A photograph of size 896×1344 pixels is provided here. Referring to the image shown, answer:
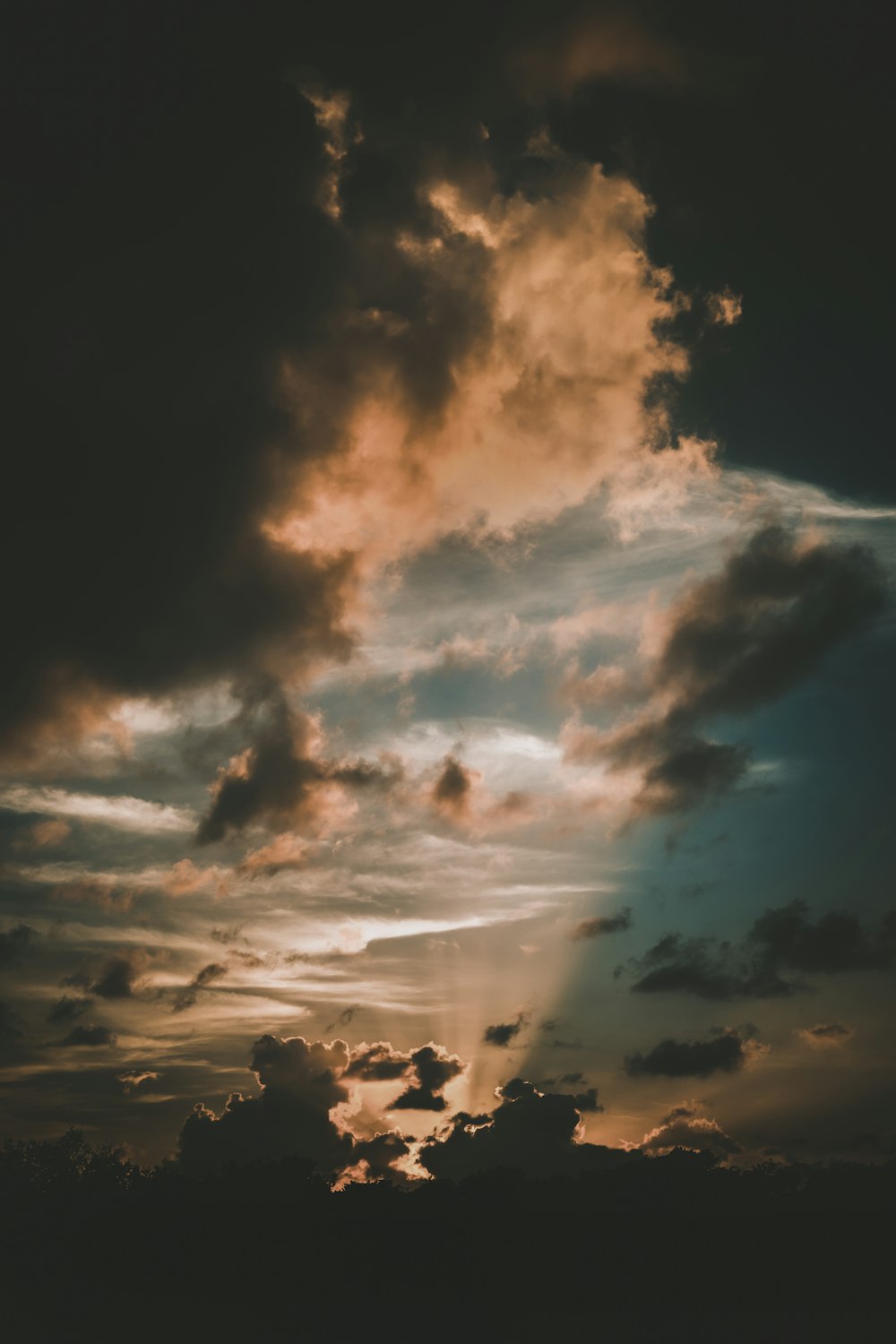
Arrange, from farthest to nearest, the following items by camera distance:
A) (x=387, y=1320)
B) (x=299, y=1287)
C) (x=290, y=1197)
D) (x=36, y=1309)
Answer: (x=290, y=1197) → (x=299, y=1287) → (x=387, y=1320) → (x=36, y=1309)

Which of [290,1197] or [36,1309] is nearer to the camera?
[36,1309]

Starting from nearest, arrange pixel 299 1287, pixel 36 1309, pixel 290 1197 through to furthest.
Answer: pixel 36 1309
pixel 299 1287
pixel 290 1197

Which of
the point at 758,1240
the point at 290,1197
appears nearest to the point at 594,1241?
the point at 758,1240

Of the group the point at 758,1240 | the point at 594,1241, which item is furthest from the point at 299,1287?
the point at 758,1240

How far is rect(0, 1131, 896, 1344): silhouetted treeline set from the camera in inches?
6260

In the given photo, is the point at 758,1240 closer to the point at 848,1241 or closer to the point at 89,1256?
the point at 848,1241

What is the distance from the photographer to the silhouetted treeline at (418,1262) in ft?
522

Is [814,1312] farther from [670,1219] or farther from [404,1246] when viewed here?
[404,1246]

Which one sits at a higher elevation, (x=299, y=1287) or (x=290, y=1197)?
(x=290, y=1197)

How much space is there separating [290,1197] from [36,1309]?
49.2 metres

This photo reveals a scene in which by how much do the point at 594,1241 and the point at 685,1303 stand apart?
19.0 metres

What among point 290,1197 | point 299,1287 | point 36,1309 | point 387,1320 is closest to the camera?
point 36,1309

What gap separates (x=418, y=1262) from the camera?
177750mm

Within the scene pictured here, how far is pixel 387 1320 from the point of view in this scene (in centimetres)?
16188
